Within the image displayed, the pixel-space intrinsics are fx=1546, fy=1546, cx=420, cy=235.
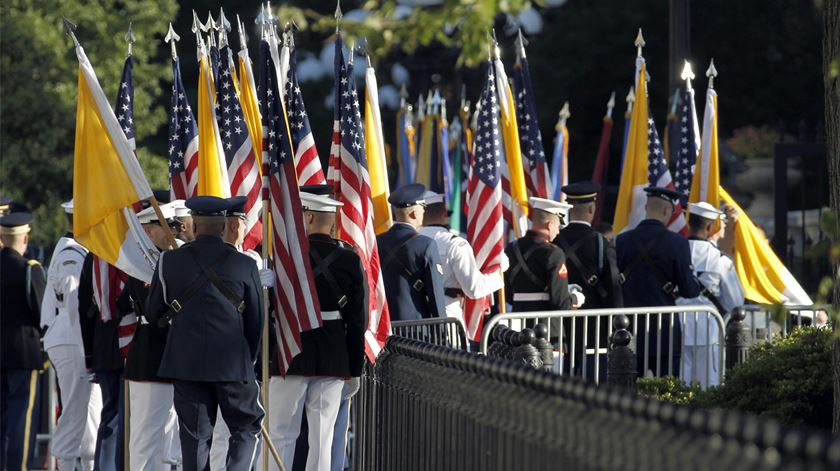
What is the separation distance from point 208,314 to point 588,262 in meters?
4.55

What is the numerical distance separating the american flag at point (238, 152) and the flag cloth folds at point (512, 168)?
360 centimetres

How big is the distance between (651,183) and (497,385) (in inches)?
420

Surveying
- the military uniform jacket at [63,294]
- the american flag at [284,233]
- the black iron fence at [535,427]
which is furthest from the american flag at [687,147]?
the black iron fence at [535,427]

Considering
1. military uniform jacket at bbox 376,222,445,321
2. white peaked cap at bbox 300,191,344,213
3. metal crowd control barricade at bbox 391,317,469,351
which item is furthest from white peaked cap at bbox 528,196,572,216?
white peaked cap at bbox 300,191,344,213

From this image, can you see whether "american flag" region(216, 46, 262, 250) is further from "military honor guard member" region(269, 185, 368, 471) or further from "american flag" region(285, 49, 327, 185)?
"military honor guard member" region(269, 185, 368, 471)

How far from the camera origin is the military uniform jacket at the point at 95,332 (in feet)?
34.4

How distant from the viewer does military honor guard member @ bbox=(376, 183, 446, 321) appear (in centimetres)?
1121

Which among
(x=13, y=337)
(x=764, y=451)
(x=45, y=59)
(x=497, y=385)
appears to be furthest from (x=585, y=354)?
(x=45, y=59)

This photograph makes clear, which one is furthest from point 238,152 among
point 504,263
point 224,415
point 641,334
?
point 641,334

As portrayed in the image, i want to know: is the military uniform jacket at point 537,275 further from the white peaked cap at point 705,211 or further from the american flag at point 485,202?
the white peaked cap at point 705,211

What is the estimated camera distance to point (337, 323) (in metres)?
9.30

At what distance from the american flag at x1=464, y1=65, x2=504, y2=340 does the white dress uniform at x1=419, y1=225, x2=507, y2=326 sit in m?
0.55

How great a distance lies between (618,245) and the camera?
508 inches

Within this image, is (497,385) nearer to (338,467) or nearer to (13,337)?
(338,467)
